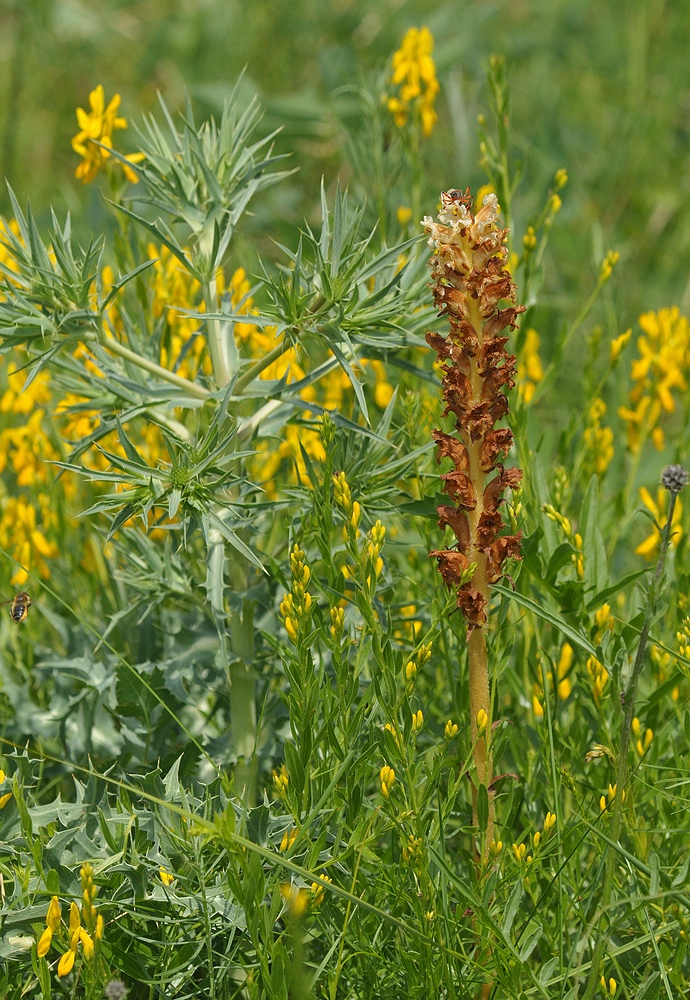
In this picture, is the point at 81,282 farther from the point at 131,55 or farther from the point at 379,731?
the point at 131,55

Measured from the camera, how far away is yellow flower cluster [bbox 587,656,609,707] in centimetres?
162

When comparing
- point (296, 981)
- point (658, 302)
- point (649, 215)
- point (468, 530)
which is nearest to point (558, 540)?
point (468, 530)

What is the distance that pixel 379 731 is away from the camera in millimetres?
1465

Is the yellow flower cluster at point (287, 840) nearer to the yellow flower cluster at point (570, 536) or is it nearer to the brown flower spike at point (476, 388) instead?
the brown flower spike at point (476, 388)

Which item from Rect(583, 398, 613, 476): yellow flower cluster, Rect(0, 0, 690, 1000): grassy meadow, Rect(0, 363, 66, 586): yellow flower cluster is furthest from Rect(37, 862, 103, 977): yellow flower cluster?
Rect(583, 398, 613, 476): yellow flower cluster

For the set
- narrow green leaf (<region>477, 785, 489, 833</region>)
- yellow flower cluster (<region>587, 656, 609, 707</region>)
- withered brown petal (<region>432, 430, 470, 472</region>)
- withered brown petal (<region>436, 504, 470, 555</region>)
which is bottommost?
narrow green leaf (<region>477, 785, 489, 833</region>)

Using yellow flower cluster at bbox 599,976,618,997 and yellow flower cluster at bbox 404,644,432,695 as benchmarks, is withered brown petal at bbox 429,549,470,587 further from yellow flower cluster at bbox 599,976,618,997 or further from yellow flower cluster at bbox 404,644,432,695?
yellow flower cluster at bbox 599,976,618,997

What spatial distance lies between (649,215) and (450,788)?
9.51 ft

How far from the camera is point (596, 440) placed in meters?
2.11

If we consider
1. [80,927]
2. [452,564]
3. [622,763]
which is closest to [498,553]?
[452,564]

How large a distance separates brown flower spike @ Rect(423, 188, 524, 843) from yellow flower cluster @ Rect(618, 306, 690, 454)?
99cm

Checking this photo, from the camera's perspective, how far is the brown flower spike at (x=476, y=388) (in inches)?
53.1

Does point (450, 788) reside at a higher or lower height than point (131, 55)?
lower

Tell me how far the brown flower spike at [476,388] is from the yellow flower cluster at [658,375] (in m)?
0.99
